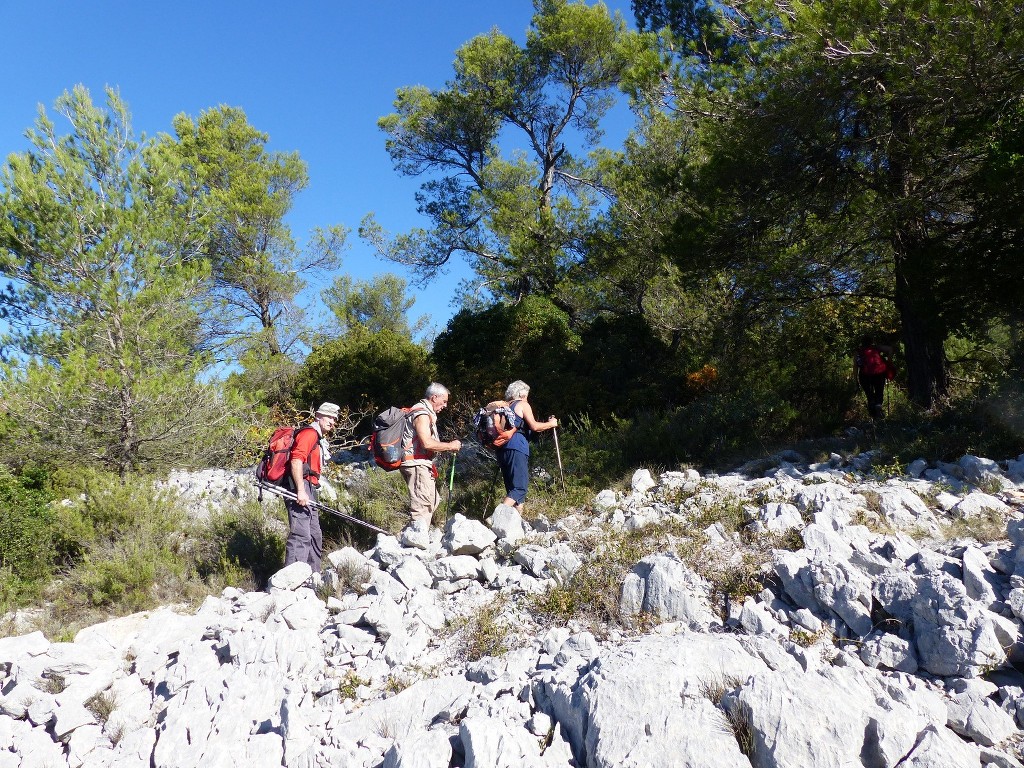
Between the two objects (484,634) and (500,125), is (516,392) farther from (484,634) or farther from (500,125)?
(500,125)

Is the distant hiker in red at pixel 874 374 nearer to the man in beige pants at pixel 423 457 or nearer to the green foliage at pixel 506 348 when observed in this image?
the green foliage at pixel 506 348

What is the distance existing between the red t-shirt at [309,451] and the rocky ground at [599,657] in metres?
0.80

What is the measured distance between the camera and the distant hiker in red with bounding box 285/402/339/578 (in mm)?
6055

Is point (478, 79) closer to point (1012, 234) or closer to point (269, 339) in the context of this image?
point (269, 339)

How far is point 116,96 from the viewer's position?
31.1 ft

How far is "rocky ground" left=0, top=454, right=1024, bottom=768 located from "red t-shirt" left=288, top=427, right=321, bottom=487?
0.80 metres

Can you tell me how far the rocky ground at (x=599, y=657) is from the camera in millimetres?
3248

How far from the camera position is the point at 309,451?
610cm

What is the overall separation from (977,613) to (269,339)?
17607 mm

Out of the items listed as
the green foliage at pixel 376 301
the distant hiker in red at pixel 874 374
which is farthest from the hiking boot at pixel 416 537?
the green foliage at pixel 376 301

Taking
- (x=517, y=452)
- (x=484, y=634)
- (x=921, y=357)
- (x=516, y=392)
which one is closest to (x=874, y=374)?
(x=921, y=357)

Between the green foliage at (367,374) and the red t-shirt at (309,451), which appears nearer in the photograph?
the red t-shirt at (309,451)

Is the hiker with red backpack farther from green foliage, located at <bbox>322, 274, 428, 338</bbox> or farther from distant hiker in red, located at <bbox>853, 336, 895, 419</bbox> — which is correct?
green foliage, located at <bbox>322, 274, 428, 338</bbox>

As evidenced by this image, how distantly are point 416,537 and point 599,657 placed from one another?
2707mm
